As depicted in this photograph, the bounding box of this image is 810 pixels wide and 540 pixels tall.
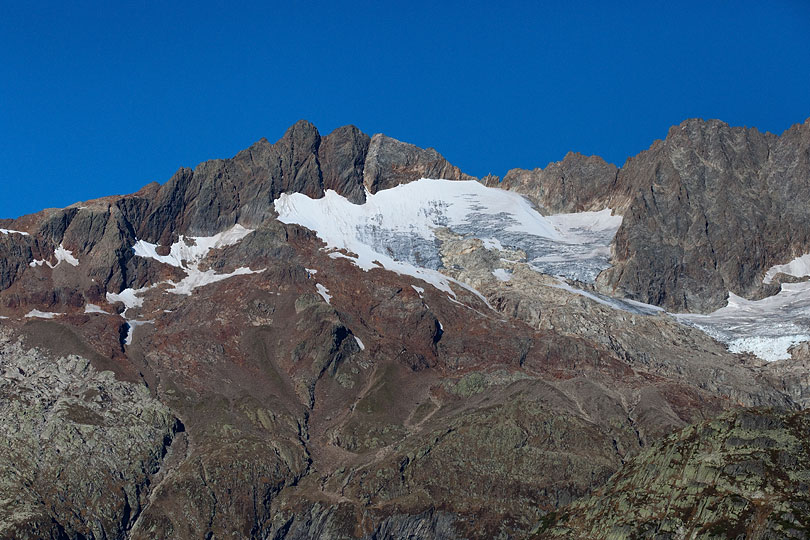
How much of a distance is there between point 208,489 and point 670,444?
341ft

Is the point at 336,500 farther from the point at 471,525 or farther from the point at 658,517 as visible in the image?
the point at 658,517

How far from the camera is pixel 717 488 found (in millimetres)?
113750

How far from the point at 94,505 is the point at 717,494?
124 metres

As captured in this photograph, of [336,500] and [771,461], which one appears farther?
[336,500]

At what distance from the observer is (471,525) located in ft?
624

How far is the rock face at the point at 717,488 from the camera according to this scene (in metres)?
107

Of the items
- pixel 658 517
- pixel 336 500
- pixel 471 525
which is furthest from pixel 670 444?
pixel 336 500

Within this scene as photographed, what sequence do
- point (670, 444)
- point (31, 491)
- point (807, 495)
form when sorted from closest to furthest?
point (807, 495), point (670, 444), point (31, 491)

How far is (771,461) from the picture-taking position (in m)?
113

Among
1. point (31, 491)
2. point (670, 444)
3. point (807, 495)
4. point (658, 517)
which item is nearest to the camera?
point (807, 495)

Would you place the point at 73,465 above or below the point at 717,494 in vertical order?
above

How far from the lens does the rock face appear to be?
107125 mm

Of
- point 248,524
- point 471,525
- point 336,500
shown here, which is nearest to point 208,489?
point 248,524

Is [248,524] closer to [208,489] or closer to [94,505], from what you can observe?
[208,489]
